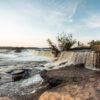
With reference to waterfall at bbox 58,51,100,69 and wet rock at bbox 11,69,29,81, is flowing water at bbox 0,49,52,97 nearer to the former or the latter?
wet rock at bbox 11,69,29,81

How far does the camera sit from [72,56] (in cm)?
1178

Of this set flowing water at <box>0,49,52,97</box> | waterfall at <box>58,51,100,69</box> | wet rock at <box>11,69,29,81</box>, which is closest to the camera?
flowing water at <box>0,49,52,97</box>

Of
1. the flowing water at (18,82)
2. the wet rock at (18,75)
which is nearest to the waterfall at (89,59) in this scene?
the flowing water at (18,82)

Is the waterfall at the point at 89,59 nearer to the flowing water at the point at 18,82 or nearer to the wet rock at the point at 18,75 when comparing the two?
the flowing water at the point at 18,82

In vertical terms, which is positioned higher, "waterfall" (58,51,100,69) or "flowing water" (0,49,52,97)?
"waterfall" (58,51,100,69)

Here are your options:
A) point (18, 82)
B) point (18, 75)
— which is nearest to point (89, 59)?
point (18, 75)

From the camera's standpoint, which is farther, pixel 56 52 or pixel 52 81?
pixel 56 52

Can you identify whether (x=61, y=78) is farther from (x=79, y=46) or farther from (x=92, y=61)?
(x=79, y=46)

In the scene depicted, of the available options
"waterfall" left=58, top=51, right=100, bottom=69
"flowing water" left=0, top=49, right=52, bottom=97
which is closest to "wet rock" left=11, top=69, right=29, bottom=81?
"flowing water" left=0, top=49, right=52, bottom=97

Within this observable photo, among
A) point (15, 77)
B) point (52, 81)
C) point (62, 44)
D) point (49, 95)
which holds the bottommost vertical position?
point (15, 77)

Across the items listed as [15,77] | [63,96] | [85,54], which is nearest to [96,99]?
[63,96]

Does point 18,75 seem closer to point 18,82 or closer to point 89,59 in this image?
point 18,82

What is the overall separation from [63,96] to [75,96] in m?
0.20

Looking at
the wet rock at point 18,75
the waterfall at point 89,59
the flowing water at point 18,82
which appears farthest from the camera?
the waterfall at point 89,59
